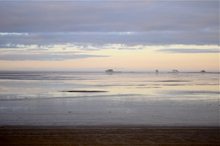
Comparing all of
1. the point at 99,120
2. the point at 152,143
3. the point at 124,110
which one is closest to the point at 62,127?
the point at 99,120

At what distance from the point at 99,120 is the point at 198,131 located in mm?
4821

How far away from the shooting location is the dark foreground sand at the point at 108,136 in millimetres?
13750

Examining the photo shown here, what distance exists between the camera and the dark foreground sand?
45.1 feet

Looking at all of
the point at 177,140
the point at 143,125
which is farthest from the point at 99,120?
the point at 177,140

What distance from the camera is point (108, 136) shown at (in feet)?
49.1

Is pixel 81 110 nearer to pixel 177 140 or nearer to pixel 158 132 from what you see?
pixel 158 132

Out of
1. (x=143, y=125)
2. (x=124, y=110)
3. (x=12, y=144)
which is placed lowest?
(x=12, y=144)

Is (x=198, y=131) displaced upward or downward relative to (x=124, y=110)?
downward

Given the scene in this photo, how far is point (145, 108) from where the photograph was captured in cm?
2394

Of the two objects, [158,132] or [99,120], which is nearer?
[158,132]

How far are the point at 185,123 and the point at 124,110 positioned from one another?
15.8 ft

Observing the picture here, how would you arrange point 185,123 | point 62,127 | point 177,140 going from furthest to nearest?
point 185,123, point 62,127, point 177,140

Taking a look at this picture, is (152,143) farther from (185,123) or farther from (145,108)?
(145,108)

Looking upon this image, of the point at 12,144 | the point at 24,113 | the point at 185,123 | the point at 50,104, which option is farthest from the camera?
the point at 50,104
